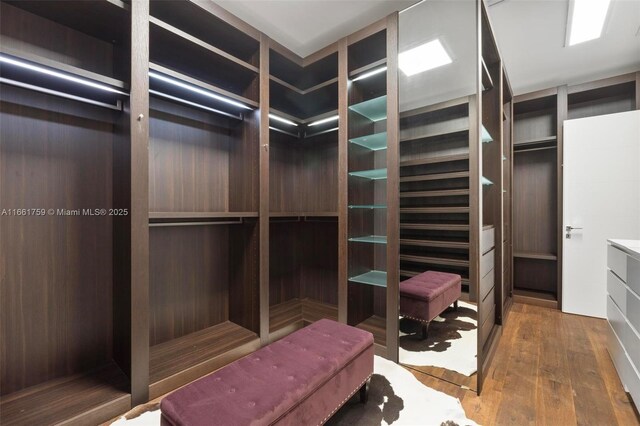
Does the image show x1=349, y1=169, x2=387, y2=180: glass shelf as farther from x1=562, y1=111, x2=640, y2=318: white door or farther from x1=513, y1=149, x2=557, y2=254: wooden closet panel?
x1=513, y1=149, x2=557, y2=254: wooden closet panel

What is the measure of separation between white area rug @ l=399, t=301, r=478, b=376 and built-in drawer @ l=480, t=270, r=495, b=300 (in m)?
0.18

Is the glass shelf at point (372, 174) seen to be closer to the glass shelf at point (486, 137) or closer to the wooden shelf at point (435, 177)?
the wooden shelf at point (435, 177)

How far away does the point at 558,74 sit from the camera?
3268 mm

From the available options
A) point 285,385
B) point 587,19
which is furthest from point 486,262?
point 587,19

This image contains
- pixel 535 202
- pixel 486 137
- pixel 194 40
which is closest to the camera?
pixel 194 40

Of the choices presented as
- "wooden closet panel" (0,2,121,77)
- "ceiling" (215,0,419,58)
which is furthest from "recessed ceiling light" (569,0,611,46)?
"wooden closet panel" (0,2,121,77)

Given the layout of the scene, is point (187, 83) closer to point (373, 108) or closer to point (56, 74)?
point (56, 74)

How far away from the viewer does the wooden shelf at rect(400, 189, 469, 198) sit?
2.09 m

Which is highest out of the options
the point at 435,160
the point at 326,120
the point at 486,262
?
the point at 326,120

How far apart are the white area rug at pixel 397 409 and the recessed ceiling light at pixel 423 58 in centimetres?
244

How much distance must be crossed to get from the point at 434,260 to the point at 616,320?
4.83 feet

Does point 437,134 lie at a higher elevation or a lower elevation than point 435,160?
higher

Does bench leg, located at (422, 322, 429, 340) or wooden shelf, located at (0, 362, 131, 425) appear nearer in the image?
wooden shelf, located at (0, 362, 131, 425)

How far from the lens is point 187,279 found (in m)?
2.48
